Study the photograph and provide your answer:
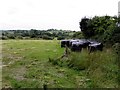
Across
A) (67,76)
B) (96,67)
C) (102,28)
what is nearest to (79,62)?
(96,67)

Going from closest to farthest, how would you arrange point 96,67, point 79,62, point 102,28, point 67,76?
1. point 67,76
2. point 96,67
3. point 79,62
4. point 102,28

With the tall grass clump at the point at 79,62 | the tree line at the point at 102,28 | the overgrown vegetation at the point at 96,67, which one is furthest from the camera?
the tree line at the point at 102,28

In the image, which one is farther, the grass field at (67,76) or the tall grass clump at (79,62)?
the tall grass clump at (79,62)

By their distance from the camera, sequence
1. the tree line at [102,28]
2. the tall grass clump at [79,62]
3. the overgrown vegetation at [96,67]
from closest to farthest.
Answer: the overgrown vegetation at [96,67], the tall grass clump at [79,62], the tree line at [102,28]

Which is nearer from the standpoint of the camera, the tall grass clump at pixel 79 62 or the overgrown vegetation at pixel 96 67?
the overgrown vegetation at pixel 96 67

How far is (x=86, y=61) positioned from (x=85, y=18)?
1711 cm

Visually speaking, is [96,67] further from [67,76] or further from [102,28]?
[102,28]

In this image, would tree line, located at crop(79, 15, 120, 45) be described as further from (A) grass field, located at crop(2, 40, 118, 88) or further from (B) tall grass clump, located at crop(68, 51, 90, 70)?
(A) grass field, located at crop(2, 40, 118, 88)

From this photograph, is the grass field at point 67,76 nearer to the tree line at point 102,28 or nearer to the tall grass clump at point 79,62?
the tall grass clump at point 79,62

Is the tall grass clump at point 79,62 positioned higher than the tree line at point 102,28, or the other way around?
the tree line at point 102,28

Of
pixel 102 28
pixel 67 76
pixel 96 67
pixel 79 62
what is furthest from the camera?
pixel 102 28

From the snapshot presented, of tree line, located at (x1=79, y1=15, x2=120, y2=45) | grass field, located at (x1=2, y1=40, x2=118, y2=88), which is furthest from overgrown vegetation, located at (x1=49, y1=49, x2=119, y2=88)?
tree line, located at (x1=79, y1=15, x2=120, y2=45)

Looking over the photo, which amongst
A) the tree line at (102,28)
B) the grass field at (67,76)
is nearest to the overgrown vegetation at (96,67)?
the grass field at (67,76)

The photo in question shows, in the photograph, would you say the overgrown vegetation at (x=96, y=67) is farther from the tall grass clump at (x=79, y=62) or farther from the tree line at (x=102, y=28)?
the tree line at (x=102, y=28)
